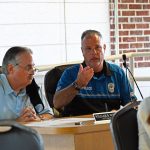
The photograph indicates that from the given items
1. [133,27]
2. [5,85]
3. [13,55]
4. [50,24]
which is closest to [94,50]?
[13,55]

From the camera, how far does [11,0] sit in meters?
3.99

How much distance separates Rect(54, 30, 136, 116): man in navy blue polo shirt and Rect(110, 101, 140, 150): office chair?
124 cm

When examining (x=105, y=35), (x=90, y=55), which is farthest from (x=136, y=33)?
(x=90, y=55)

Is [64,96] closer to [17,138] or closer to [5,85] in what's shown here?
[5,85]

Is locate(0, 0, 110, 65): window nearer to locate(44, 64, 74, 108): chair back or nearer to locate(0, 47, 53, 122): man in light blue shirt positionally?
locate(44, 64, 74, 108): chair back

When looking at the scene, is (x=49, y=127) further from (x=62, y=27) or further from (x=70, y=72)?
(x=62, y=27)

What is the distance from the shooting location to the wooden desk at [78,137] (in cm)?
224

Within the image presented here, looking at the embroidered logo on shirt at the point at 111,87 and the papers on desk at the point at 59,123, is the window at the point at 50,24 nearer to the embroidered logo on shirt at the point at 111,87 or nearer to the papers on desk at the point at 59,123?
the embroidered logo on shirt at the point at 111,87

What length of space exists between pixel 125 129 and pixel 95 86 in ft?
4.47

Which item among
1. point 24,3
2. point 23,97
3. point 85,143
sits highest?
point 24,3

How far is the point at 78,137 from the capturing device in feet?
7.39

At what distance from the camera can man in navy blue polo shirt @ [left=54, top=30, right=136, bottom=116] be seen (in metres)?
3.03

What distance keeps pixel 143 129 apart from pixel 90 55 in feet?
4.85

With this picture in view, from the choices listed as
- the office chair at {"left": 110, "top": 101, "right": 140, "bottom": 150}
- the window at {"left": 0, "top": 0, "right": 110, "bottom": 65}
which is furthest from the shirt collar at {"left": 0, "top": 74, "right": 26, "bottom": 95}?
the window at {"left": 0, "top": 0, "right": 110, "bottom": 65}
